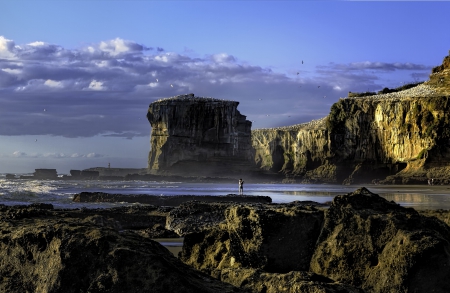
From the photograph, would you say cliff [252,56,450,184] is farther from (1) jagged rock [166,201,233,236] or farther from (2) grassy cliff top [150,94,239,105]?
(1) jagged rock [166,201,233,236]

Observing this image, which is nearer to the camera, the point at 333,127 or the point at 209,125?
the point at 333,127

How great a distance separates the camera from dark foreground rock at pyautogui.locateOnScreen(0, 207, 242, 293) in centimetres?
423

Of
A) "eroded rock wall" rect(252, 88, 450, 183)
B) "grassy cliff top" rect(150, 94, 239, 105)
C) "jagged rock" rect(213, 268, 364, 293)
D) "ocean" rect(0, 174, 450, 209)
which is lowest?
"ocean" rect(0, 174, 450, 209)

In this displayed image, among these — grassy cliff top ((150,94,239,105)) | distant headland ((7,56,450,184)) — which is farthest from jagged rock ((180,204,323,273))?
grassy cliff top ((150,94,239,105))

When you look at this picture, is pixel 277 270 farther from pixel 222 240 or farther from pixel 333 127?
pixel 333 127

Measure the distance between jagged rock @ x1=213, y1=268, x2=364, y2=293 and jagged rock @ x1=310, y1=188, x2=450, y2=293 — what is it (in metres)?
1.22

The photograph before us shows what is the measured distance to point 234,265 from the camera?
6703mm

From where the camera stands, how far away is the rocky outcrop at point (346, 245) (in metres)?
5.84

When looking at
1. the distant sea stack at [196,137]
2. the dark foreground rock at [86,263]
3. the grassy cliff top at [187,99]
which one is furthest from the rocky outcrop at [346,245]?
the grassy cliff top at [187,99]

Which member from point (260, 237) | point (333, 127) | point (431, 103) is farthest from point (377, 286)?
point (333, 127)

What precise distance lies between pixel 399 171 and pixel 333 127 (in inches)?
482

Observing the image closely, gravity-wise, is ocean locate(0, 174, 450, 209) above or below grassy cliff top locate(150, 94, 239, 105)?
below

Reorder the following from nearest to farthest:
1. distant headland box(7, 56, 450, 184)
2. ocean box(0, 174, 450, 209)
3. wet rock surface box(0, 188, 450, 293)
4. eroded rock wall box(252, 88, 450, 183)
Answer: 1. wet rock surface box(0, 188, 450, 293)
2. ocean box(0, 174, 450, 209)
3. eroded rock wall box(252, 88, 450, 183)
4. distant headland box(7, 56, 450, 184)

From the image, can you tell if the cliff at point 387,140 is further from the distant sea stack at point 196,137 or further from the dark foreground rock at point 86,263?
the dark foreground rock at point 86,263
